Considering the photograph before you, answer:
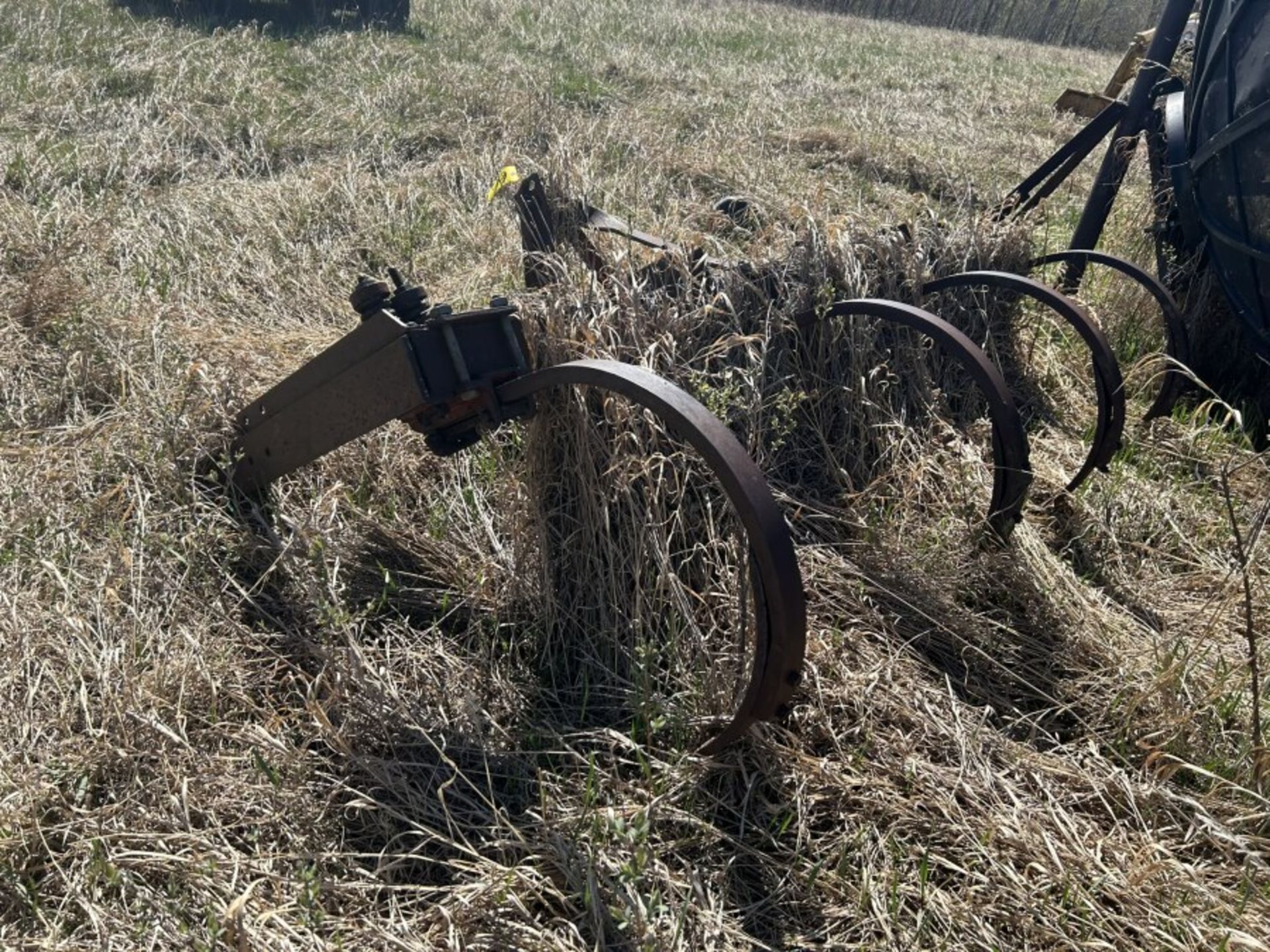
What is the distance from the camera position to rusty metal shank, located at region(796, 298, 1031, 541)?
8.39ft

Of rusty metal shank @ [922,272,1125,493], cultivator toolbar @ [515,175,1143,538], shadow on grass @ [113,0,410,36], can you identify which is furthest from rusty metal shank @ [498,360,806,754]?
shadow on grass @ [113,0,410,36]

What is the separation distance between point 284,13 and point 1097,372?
10.0m

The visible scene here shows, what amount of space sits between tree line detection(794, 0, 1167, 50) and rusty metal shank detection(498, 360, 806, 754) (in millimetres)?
21850

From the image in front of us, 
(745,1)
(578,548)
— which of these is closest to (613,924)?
(578,548)

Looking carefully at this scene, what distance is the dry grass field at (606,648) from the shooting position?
184cm

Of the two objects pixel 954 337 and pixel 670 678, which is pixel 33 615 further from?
pixel 954 337

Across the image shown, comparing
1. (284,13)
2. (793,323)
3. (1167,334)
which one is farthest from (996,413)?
(284,13)

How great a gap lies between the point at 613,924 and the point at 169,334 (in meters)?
2.92

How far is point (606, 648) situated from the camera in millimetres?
2428

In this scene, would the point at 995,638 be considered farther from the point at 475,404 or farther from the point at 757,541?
the point at 475,404

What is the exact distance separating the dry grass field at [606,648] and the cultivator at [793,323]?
17 centimetres

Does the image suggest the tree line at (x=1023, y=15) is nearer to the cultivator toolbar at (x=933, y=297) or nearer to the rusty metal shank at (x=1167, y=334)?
the rusty metal shank at (x=1167, y=334)

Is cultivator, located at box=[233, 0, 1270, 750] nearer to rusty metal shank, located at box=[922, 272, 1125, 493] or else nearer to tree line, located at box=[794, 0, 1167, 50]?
rusty metal shank, located at box=[922, 272, 1125, 493]

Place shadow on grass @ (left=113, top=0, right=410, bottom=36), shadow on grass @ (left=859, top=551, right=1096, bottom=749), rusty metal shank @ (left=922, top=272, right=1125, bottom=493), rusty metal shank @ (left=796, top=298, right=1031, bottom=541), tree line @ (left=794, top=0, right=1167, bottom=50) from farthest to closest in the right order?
1. tree line @ (left=794, top=0, right=1167, bottom=50)
2. shadow on grass @ (left=113, top=0, right=410, bottom=36)
3. rusty metal shank @ (left=922, top=272, right=1125, bottom=493)
4. rusty metal shank @ (left=796, top=298, right=1031, bottom=541)
5. shadow on grass @ (left=859, top=551, right=1096, bottom=749)
